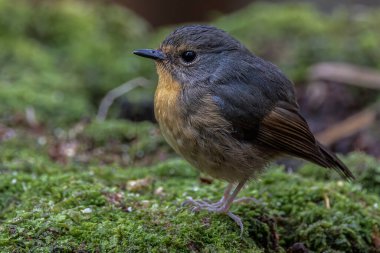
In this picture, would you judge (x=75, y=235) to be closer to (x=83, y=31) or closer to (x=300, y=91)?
(x=300, y=91)

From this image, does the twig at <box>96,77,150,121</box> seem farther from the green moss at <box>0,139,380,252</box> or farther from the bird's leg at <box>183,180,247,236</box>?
the bird's leg at <box>183,180,247,236</box>

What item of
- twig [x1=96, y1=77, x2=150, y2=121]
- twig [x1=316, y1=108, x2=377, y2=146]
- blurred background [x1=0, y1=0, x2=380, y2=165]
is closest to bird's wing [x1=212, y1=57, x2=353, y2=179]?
blurred background [x1=0, y1=0, x2=380, y2=165]

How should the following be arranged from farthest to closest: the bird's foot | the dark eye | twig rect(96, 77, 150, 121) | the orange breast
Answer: twig rect(96, 77, 150, 121)
the dark eye
the orange breast
the bird's foot

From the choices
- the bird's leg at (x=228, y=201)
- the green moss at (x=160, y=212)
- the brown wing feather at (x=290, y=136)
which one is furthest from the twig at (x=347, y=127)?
the bird's leg at (x=228, y=201)

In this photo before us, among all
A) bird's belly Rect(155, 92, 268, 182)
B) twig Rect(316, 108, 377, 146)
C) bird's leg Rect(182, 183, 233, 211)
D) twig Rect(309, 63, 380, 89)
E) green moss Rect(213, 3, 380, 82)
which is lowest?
bird's leg Rect(182, 183, 233, 211)

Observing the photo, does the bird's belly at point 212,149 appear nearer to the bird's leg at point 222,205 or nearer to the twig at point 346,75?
the bird's leg at point 222,205

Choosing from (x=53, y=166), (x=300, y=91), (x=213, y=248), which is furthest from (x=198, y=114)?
(x=300, y=91)
